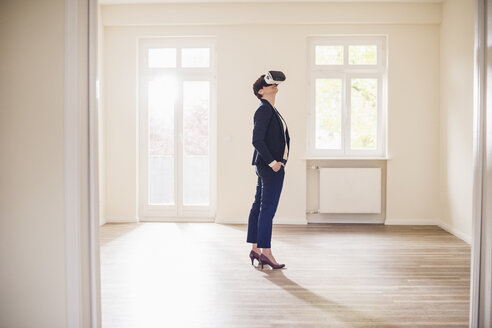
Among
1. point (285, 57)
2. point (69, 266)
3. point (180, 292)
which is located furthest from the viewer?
point (285, 57)

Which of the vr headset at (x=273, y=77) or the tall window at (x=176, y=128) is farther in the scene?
the tall window at (x=176, y=128)

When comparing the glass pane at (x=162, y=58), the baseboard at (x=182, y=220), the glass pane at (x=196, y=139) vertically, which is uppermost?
the glass pane at (x=162, y=58)

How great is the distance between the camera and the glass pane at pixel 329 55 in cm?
589

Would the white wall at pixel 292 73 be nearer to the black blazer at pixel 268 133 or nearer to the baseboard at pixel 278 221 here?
the baseboard at pixel 278 221

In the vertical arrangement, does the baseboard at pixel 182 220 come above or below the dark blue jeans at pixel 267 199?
below

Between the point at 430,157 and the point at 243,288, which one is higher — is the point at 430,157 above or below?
above

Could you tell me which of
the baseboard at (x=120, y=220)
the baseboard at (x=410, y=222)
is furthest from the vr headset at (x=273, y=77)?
the baseboard at (x=120, y=220)

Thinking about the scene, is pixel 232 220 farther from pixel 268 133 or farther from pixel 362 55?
pixel 362 55

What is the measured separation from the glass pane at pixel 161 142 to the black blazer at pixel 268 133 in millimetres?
2640

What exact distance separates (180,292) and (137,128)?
3.33 metres

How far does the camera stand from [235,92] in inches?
229

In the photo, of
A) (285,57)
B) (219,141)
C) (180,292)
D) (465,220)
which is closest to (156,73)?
(219,141)

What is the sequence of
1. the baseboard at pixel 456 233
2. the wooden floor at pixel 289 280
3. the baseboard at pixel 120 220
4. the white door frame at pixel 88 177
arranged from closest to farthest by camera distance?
the white door frame at pixel 88 177
the wooden floor at pixel 289 280
the baseboard at pixel 456 233
the baseboard at pixel 120 220

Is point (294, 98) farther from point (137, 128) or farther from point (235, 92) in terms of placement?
point (137, 128)
